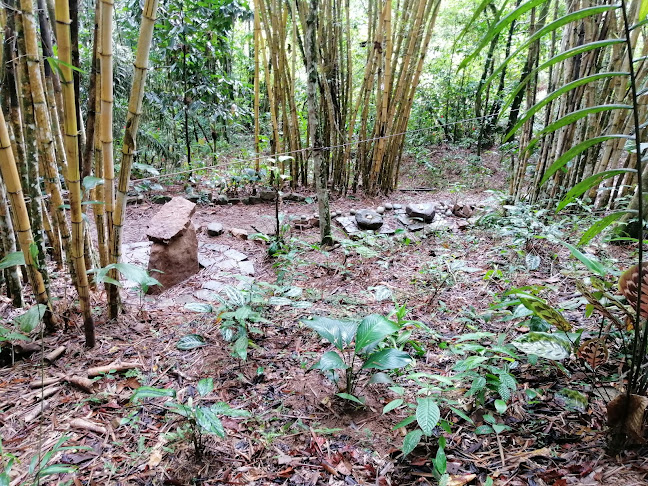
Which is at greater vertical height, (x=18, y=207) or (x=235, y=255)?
(x=18, y=207)

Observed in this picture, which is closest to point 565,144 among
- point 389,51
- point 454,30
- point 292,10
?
point 389,51

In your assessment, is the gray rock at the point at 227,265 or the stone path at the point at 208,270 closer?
the stone path at the point at 208,270

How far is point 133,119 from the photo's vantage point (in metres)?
1.16

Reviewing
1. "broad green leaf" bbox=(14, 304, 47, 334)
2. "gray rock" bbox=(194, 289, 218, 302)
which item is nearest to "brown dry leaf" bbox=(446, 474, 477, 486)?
"broad green leaf" bbox=(14, 304, 47, 334)

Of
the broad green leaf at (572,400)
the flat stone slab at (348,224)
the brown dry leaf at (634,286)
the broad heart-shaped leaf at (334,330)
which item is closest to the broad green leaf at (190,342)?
the broad heart-shaped leaf at (334,330)

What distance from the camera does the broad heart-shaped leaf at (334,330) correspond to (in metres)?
1.05

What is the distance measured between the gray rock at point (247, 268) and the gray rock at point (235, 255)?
3.2 inches

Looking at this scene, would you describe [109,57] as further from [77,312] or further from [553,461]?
[553,461]

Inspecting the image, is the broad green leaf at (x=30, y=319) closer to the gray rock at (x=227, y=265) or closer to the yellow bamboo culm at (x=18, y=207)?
the yellow bamboo culm at (x=18, y=207)

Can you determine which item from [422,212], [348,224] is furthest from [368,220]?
[422,212]

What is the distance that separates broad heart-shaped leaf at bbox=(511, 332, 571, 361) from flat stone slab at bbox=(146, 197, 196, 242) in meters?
2.02

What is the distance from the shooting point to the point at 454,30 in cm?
687

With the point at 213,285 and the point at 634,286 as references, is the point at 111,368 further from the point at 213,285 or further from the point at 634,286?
the point at 634,286

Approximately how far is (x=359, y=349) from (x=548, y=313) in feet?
1.71
